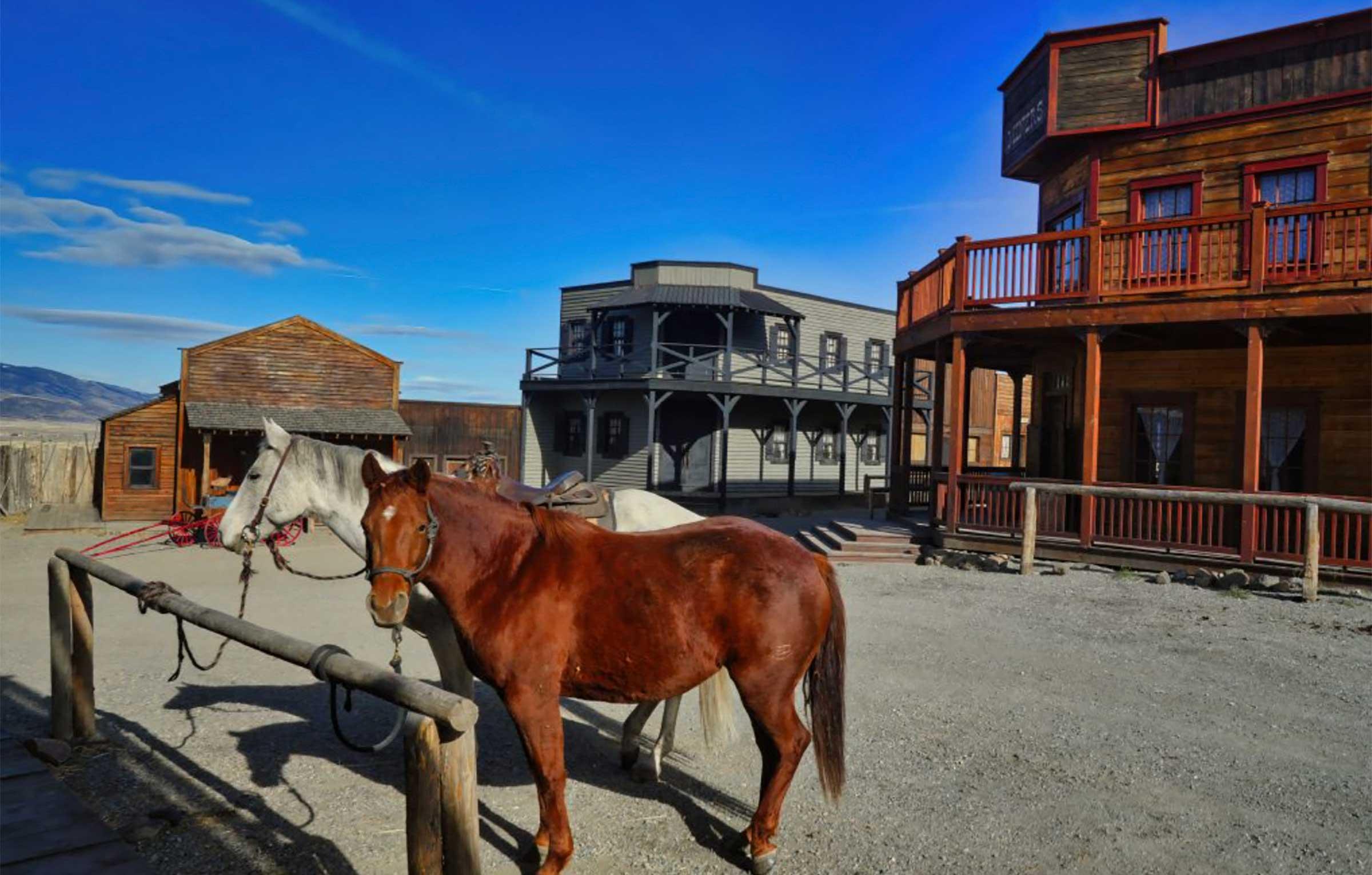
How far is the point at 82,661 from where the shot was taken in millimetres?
5156

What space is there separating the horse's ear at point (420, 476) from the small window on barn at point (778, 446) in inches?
978

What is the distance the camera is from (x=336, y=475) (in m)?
5.17

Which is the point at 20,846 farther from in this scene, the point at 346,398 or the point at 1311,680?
the point at 346,398

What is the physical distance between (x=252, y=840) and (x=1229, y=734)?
6.15m

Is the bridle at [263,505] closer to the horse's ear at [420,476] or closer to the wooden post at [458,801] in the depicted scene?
the horse's ear at [420,476]

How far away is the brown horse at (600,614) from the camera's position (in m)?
3.51

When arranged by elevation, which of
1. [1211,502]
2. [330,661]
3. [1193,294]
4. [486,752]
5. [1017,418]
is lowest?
[486,752]

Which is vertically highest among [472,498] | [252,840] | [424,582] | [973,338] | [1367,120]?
[1367,120]

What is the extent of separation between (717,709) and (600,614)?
5.80 ft

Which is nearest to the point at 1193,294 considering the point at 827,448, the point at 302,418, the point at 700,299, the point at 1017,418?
the point at 1017,418

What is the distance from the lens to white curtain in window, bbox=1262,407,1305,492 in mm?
12586

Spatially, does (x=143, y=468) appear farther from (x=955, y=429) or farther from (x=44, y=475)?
(x=955, y=429)

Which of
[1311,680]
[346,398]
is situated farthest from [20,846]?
[346,398]

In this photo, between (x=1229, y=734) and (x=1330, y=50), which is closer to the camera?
(x=1229, y=734)
